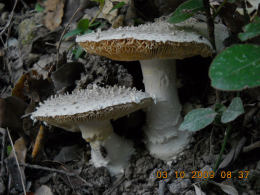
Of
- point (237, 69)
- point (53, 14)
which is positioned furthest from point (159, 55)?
point (53, 14)

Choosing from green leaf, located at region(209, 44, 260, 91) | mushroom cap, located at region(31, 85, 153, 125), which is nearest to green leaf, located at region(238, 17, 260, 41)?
green leaf, located at region(209, 44, 260, 91)

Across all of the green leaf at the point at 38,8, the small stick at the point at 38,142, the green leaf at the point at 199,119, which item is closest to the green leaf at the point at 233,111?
the green leaf at the point at 199,119

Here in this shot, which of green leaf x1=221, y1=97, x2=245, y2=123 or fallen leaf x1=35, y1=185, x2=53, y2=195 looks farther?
fallen leaf x1=35, y1=185, x2=53, y2=195

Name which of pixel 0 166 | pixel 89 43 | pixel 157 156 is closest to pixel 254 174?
pixel 157 156

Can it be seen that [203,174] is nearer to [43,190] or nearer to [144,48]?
[144,48]

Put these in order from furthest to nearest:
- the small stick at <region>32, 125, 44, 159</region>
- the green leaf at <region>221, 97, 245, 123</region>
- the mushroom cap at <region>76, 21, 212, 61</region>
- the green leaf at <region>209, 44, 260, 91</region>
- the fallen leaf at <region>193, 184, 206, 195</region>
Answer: the small stick at <region>32, 125, 44, 159</region> < the fallen leaf at <region>193, 184, 206, 195</region> < the mushroom cap at <region>76, 21, 212, 61</region> < the green leaf at <region>221, 97, 245, 123</region> < the green leaf at <region>209, 44, 260, 91</region>

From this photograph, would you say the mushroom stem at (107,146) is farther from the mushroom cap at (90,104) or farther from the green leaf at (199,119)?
the green leaf at (199,119)

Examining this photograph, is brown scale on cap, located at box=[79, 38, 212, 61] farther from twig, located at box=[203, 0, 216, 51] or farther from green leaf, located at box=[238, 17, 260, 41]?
green leaf, located at box=[238, 17, 260, 41]

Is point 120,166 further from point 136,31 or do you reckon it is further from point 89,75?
point 136,31
